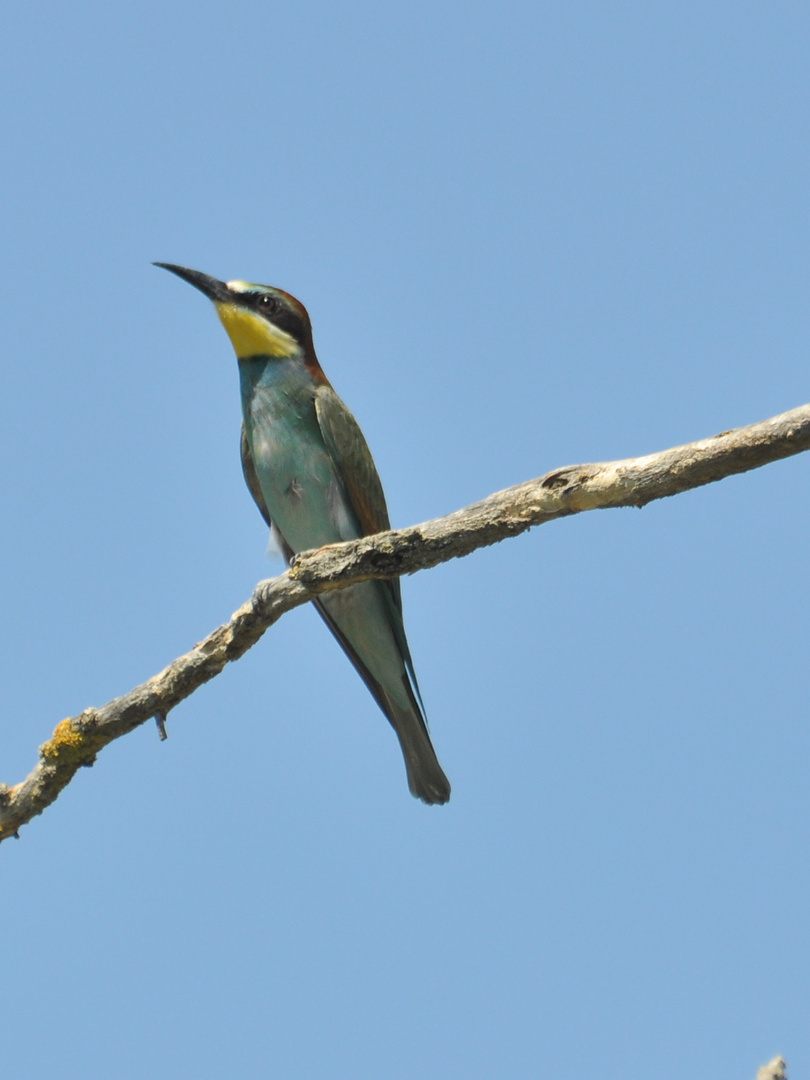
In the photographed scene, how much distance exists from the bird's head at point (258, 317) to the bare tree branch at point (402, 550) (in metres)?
2.69

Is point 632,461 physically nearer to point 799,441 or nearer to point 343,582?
point 799,441

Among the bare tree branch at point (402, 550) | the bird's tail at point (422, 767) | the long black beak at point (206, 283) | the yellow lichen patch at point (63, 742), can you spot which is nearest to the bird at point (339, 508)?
the bird's tail at point (422, 767)

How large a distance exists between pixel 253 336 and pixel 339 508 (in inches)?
43.8

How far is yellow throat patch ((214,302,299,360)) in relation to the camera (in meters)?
6.18

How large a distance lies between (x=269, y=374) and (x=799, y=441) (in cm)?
366

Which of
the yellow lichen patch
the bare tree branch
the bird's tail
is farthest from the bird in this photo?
the yellow lichen patch

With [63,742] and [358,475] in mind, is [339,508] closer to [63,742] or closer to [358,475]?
[358,475]

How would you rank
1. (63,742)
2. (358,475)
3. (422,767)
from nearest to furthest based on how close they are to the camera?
(63,742) < (422,767) < (358,475)

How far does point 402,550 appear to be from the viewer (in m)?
3.50

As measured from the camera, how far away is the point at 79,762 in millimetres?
3719

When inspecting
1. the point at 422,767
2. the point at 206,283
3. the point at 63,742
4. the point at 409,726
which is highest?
the point at 206,283

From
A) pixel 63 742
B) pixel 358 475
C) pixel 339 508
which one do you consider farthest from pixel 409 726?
pixel 63 742

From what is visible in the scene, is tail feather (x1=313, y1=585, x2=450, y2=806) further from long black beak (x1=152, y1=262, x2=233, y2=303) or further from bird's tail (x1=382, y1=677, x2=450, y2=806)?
long black beak (x1=152, y1=262, x2=233, y2=303)

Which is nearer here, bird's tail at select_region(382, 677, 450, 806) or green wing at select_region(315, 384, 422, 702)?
bird's tail at select_region(382, 677, 450, 806)
